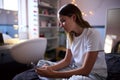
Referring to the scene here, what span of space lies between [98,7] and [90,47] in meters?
2.25

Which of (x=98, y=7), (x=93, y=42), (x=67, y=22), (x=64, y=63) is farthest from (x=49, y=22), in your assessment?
(x=93, y=42)

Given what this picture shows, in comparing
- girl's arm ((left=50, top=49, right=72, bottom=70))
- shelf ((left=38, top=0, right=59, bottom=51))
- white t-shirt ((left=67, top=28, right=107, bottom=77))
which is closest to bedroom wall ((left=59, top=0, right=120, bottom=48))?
shelf ((left=38, top=0, right=59, bottom=51))

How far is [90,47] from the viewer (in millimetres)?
1062

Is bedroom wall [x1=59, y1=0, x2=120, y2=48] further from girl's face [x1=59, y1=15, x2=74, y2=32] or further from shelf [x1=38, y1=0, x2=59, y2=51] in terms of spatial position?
girl's face [x1=59, y1=15, x2=74, y2=32]

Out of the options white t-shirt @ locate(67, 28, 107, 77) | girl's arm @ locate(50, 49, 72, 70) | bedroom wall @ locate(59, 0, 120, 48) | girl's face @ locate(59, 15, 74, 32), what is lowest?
girl's arm @ locate(50, 49, 72, 70)

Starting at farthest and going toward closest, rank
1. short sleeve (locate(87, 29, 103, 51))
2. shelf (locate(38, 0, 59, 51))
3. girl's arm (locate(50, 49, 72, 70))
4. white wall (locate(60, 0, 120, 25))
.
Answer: shelf (locate(38, 0, 59, 51)) < white wall (locate(60, 0, 120, 25)) < girl's arm (locate(50, 49, 72, 70)) < short sleeve (locate(87, 29, 103, 51))

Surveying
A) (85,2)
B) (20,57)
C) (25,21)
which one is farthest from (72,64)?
(85,2)

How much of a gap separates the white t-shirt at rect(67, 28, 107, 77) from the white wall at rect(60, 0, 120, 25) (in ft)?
6.65

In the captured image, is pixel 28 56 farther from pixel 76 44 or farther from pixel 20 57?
pixel 76 44

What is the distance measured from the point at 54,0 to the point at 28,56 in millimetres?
1563

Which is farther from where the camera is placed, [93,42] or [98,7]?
[98,7]

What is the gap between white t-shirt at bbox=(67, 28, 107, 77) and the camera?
107 centimetres

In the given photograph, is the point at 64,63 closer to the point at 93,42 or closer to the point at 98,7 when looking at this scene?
the point at 93,42

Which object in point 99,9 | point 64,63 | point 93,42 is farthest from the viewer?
point 99,9
